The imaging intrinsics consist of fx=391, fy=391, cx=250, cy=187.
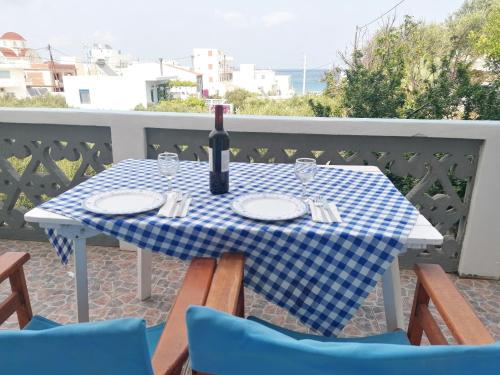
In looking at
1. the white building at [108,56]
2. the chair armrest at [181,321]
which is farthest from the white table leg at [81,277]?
the white building at [108,56]

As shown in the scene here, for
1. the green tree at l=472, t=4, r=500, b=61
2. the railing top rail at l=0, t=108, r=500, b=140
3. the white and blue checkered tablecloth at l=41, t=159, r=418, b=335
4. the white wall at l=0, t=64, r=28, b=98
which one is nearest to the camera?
the white and blue checkered tablecloth at l=41, t=159, r=418, b=335

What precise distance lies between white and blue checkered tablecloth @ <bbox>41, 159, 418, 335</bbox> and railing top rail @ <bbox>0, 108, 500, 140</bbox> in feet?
3.32

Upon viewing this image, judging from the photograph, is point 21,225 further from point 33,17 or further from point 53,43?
point 53,43

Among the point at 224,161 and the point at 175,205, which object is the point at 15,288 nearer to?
the point at 175,205

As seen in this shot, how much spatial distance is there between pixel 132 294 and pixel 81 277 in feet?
2.80

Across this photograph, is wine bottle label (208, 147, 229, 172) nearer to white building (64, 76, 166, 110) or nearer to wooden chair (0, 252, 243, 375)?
wooden chair (0, 252, 243, 375)

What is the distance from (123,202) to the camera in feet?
4.56

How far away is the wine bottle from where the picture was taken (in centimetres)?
138

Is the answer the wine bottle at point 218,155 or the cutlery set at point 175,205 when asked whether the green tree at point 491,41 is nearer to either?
the wine bottle at point 218,155

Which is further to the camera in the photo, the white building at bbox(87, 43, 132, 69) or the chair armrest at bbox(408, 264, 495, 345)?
the white building at bbox(87, 43, 132, 69)

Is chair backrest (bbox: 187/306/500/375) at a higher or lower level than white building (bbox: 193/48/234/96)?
lower

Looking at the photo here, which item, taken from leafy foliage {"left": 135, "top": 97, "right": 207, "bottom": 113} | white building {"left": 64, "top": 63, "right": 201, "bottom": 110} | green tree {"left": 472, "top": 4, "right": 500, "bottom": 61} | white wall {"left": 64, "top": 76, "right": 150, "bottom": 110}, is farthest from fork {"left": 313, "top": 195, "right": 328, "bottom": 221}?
white wall {"left": 64, "top": 76, "right": 150, "bottom": 110}

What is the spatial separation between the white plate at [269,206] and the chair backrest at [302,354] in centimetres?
66

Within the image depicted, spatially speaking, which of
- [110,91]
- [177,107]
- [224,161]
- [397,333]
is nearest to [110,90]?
[110,91]
